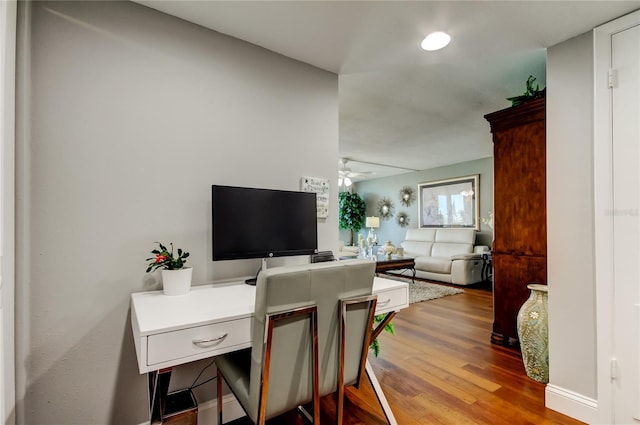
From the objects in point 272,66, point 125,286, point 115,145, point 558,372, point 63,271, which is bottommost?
point 558,372

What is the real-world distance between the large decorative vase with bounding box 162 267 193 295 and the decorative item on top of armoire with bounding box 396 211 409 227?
6.51 m

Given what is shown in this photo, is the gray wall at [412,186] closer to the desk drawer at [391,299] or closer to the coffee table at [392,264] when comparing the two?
the coffee table at [392,264]

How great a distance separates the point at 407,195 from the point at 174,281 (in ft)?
21.5

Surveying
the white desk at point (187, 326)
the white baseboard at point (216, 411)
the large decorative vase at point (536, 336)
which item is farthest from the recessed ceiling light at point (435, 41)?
the white baseboard at point (216, 411)

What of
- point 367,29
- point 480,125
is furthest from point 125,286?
point 480,125

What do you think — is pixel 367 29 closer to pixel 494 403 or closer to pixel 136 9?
pixel 136 9

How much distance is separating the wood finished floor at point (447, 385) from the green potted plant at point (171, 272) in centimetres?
89

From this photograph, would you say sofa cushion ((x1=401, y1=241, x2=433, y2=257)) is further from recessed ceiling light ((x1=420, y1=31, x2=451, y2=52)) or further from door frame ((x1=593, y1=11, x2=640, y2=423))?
recessed ceiling light ((x1=420, y1=31, x2=451, y2=52))

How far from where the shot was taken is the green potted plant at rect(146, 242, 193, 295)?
1.46 metres

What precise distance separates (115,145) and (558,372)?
2818mm

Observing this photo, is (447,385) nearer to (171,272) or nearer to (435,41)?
(171,272)

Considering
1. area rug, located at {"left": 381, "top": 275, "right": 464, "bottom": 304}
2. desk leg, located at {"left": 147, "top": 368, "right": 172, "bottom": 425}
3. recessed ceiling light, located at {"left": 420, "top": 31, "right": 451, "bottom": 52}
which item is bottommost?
area rug, located at {"left": 381, "top": 275, "right": 464, "bottom": 304}

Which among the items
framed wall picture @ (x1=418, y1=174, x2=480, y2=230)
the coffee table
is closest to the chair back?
the coffee table

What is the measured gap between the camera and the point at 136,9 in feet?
5.18
